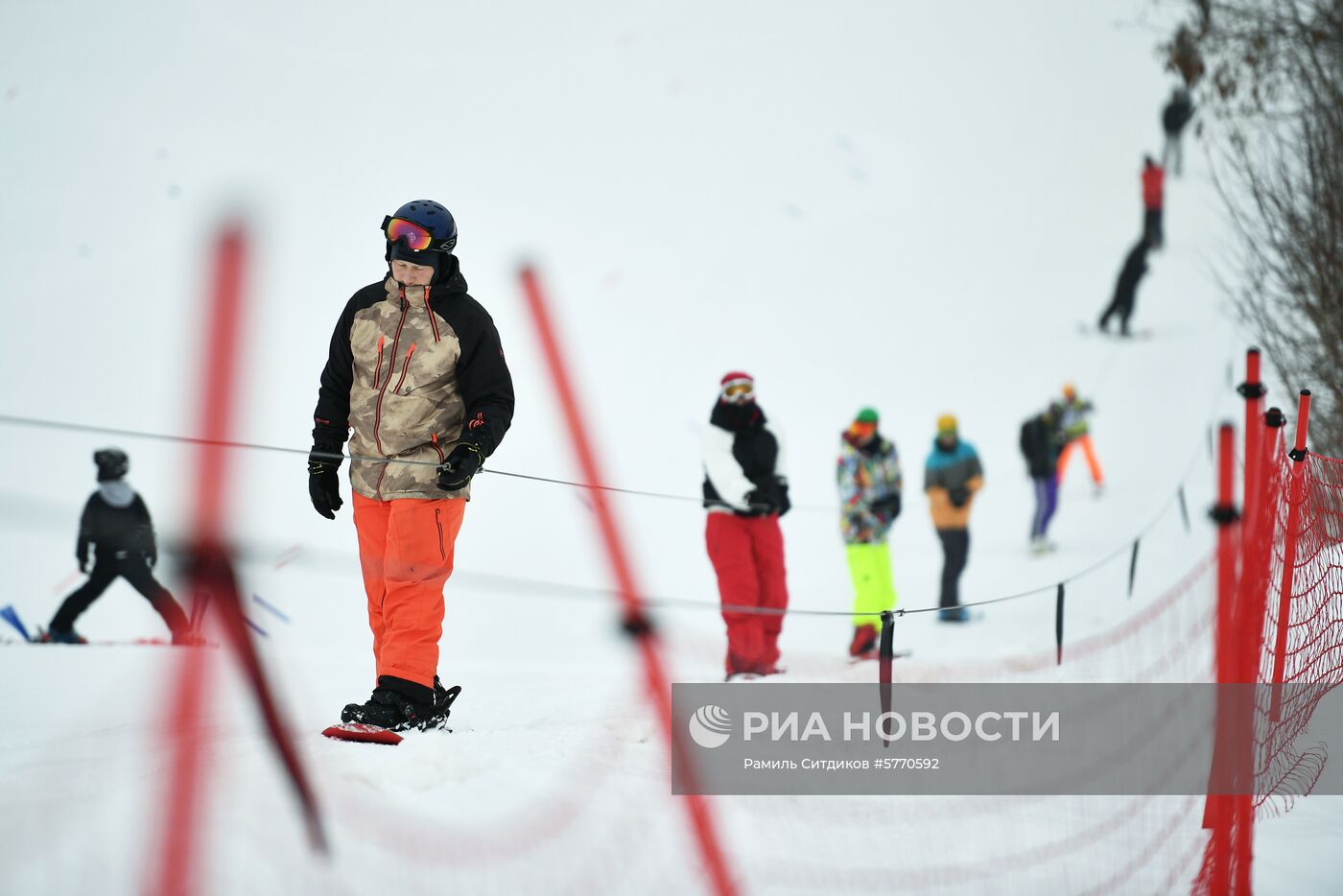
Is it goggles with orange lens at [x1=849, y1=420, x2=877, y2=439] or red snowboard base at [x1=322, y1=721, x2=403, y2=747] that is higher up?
goggles with orange lens at [x1=849, y1=420, x2=877, y2=439]

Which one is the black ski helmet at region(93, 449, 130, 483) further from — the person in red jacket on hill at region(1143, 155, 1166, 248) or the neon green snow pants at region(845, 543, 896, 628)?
the person in red jacket on hill at region(1143, 155, 1166, 248)

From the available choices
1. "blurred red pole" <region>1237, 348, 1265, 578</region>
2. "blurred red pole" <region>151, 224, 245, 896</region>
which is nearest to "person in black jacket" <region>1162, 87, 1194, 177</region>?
"blurred red pole" <region>1237, 348, 1265, 578</region>

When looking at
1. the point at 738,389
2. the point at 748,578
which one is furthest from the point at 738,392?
the point at 748,578

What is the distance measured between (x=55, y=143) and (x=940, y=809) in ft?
71.9

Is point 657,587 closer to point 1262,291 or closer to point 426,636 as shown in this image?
point 1262,291

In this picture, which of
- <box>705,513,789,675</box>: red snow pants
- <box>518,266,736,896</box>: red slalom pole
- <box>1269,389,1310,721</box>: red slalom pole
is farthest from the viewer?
<box>705,513,789,675</box>: red snow pants

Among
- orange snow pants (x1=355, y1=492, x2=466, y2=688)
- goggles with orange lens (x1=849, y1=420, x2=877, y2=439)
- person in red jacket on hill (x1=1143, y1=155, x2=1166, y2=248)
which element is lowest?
orange snow pants (x1=355, y1=492, x2=466, y2=688)

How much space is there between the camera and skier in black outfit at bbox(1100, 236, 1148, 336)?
14008 mm

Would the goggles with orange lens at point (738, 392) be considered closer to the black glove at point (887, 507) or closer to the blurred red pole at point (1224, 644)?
the black glove at point (887, 507)

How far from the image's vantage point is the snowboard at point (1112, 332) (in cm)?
1755

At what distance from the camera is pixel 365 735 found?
9.66 ft

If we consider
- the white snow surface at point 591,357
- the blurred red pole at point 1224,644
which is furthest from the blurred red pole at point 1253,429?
the white snow surface at point 591,357

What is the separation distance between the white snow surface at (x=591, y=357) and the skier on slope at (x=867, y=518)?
50 centimetres

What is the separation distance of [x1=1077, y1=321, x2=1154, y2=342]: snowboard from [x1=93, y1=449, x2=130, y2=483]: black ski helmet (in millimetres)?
15059
